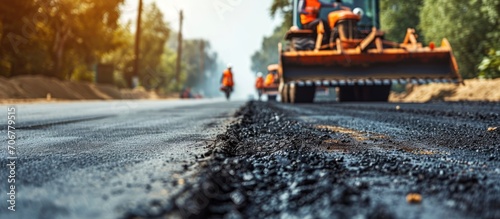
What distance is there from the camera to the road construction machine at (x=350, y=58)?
11812mm

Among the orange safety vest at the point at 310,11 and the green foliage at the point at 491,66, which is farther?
the green foliage at the point at 491,66

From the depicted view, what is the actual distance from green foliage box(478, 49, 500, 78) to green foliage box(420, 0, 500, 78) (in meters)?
1.94

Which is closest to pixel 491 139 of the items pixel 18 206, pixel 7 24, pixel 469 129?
pixel 469 129

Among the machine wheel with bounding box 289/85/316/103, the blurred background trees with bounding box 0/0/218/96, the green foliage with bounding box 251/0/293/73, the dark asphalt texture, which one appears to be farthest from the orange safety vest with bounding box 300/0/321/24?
the green foliage with bounding box 251/0/293/73

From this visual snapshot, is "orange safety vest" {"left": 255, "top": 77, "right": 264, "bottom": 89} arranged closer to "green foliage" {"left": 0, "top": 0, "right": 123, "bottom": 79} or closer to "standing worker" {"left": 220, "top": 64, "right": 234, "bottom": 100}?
"standing worker" {"left": 220, "top": 64, "right": 234, "bottom": 100}

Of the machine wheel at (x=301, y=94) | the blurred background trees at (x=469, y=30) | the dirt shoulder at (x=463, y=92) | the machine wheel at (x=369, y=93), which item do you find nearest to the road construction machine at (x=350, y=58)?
the machine wheel at (x=301, y=94)

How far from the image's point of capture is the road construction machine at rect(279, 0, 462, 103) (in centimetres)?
1181

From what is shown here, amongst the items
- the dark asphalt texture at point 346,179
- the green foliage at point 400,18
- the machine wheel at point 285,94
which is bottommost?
the dark asphalt texture at point 346,179

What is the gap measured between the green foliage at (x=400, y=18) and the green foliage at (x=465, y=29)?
4.65 metres

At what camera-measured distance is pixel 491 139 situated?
3.89 metres

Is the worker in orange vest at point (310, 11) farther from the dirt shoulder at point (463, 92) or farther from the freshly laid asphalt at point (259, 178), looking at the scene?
the freshly laid asphalt at point (259, 178)

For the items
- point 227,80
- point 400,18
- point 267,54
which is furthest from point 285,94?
point 267,54

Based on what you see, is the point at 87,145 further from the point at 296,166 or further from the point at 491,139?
the point at 491,139

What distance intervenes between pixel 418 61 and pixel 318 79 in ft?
8.34
